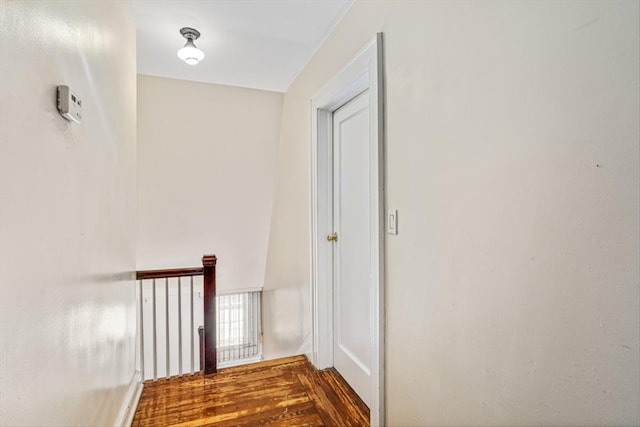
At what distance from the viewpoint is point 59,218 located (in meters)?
0.99

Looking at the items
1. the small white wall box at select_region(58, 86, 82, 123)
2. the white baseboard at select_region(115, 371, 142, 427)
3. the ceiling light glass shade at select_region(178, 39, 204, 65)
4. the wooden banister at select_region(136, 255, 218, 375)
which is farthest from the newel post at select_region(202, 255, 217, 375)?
the small white wall box at select_region(58, 86, 82, 123)

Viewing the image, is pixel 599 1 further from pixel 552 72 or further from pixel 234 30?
pixel 234 30

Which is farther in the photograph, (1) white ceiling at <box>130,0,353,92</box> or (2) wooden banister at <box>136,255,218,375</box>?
(2) wooden banister at <box>136,255,218,375</box>

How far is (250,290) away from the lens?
14.2ft

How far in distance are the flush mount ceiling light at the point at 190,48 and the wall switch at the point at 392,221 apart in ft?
6.11

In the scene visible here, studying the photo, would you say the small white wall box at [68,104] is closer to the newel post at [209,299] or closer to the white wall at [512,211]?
the white wall at [512,211]

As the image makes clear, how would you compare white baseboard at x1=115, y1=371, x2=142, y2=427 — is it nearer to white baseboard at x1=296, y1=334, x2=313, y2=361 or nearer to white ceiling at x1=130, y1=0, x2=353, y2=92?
white baseboard at x1=296, y1=334, x2=313, y2=361

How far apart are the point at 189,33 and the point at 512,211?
2.33 meters

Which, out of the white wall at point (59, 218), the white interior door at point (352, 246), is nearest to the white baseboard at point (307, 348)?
the white interior door at point (352, 246)

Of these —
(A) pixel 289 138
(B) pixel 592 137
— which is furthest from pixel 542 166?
(A) pixel 289 138

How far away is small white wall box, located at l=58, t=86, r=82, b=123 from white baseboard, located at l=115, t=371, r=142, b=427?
59.3 inches

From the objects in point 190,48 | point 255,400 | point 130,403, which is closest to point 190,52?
point 190,48

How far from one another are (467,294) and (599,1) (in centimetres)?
88

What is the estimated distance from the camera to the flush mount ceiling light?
2241 mm
